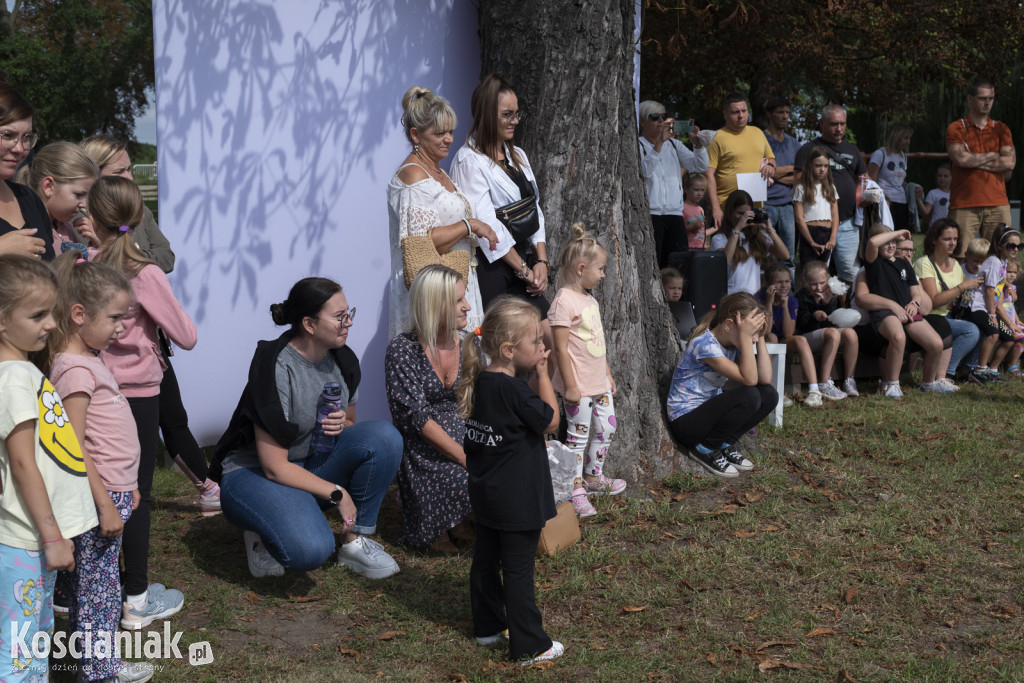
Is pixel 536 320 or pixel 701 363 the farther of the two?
pixel 701 363

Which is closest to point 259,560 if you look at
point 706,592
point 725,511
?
point 706,592

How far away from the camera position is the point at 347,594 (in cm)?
434

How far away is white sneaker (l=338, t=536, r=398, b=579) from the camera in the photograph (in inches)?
177

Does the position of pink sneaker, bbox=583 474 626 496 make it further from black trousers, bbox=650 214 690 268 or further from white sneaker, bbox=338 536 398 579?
black trousers, bbox=650 214 690 268

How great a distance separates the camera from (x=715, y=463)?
5707 mm

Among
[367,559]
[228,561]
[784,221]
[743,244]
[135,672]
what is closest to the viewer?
[135,672]

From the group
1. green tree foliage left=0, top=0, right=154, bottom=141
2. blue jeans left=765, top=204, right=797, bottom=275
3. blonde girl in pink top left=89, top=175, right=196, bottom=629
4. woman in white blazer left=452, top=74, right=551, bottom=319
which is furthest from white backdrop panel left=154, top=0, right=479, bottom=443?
green tree foliage left=0, top=0, right=154, bottom=141

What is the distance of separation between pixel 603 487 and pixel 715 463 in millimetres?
758

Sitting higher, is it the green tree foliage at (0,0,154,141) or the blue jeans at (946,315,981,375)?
the green tree foliage at (0,0,154,141)

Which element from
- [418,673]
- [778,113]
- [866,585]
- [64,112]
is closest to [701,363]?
[866,585]

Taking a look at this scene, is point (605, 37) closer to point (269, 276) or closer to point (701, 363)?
point (701, 363)

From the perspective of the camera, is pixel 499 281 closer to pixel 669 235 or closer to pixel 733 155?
pixel 669 235

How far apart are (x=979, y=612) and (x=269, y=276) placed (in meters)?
4.24

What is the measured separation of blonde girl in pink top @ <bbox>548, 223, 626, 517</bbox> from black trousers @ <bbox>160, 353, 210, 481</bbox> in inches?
73.0
